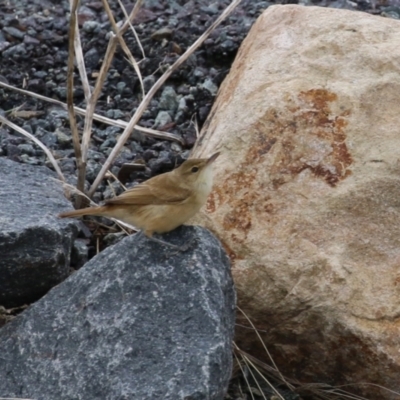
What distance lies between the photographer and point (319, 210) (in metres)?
5.53

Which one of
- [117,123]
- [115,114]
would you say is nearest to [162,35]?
[115,114]

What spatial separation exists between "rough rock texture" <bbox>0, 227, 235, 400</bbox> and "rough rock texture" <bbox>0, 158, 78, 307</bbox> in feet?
0.73

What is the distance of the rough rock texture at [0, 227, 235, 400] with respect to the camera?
15.1 ft

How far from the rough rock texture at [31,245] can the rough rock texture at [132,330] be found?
0.22 metres

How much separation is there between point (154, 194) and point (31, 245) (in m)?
0.70

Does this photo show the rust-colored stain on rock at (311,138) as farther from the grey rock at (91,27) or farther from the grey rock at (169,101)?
the grey rock at (91,27)

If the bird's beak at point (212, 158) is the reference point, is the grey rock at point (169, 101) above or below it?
below

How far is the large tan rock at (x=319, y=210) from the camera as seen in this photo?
17.5ft

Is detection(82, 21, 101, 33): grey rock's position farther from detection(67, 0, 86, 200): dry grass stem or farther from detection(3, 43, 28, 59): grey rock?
detection(67, 0, 86, 200): dry grass stem

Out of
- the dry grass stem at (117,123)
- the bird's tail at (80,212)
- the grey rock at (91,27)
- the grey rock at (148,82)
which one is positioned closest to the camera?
the bird's tail at (80,212)

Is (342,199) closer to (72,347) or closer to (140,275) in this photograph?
(140,275)

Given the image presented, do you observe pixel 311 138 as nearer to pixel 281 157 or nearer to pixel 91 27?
pixel 281 157

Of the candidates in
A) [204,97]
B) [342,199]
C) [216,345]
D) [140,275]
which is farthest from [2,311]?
[204,97]

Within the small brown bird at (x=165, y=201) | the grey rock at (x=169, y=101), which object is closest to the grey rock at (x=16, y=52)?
the grey rock at (x=169, y=101)
